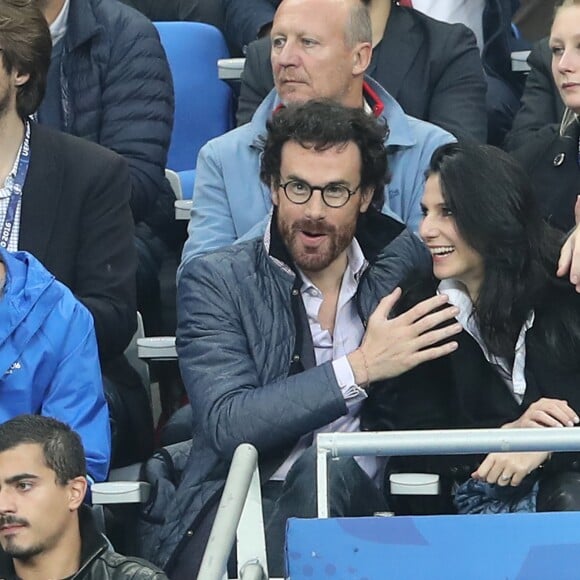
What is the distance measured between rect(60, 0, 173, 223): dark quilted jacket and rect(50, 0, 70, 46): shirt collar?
0.06ft

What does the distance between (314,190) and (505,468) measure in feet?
2.57

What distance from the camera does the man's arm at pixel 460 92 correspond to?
15.7 ft

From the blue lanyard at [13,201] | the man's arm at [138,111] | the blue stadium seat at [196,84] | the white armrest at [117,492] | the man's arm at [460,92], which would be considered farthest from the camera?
the blue stadium seat at [196,84]

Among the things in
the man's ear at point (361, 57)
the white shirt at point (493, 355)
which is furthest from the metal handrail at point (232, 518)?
the man's ear at point (361, 57)

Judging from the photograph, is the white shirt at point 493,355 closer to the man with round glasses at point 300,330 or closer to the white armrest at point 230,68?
the man with round glasses at point 300,330

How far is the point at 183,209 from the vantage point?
470 centimetres

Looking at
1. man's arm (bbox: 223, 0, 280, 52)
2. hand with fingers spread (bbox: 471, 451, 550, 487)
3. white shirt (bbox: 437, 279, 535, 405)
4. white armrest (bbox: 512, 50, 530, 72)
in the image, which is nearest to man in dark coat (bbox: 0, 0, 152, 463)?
white shirt (bbox: 437, 279, 535, 405)

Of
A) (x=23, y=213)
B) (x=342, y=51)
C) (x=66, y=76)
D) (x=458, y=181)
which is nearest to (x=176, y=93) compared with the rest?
(x=66, y=76)

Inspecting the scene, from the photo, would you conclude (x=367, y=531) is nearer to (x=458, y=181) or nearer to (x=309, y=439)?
(x=309, y=439)

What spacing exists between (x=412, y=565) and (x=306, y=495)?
548mm

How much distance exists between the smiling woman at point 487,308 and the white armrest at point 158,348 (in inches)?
24.9

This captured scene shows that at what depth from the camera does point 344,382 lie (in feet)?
11.7

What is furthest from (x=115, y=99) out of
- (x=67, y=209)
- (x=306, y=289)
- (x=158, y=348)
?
(x=306, y=289)

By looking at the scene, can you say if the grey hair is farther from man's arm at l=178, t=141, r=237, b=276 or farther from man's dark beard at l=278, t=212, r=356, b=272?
man's dark beard at l=278, t=212, r=356, b=272
